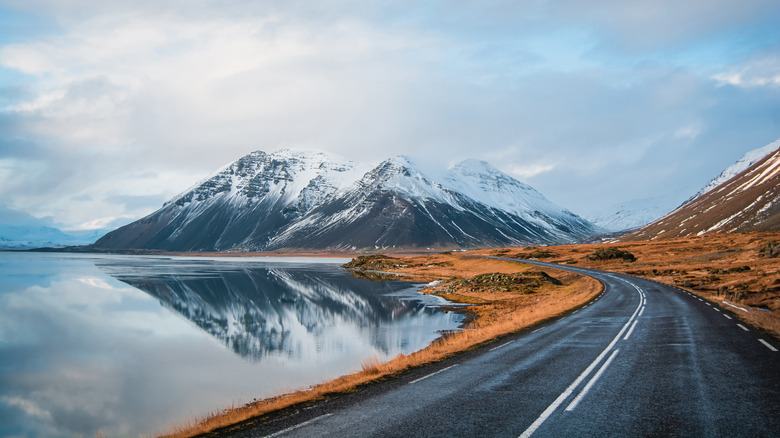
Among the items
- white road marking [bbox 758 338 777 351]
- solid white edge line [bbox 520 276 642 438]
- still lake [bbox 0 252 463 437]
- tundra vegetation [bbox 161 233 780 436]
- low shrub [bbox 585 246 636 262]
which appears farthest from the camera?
low shrub [bbox 585 246 636 262]

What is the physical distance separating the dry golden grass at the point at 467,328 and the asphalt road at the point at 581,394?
1561 millimetres

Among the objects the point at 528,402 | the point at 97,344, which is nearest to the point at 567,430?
the point at 528,402

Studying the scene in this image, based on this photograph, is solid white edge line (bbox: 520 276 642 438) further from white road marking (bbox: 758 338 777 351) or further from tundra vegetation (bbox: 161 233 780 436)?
tundra vegetation (bbox: 161 233 780 436)

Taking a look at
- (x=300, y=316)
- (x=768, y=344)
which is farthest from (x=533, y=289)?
(x=768, y=344)

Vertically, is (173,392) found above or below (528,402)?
below

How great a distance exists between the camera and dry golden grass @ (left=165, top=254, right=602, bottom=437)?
1455 centimetres

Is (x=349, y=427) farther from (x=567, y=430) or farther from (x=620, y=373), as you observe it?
(x=620, y=373)

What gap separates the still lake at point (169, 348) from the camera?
21.6 meters

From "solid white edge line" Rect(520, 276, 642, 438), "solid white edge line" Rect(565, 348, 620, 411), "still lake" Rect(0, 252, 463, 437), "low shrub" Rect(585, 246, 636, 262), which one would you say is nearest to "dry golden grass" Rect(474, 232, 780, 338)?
"low shrub" Rect(585, 246, 636, 262)

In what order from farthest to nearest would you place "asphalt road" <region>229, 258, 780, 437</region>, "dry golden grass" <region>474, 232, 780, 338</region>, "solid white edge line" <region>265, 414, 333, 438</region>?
"dry golden grass" <region>474, 232, 780, 338</region>
"solid white edge line" <region>265, 414, 333, 438</region>
"asphalt road" <region>229, 258, 780, 437</region>

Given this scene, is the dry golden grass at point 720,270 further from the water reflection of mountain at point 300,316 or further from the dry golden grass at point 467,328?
the water reflection of mountain at point 300,316

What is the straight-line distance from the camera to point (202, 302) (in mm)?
65000

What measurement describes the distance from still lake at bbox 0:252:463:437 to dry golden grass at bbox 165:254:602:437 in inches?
155

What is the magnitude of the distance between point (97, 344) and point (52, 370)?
8.50 meters
